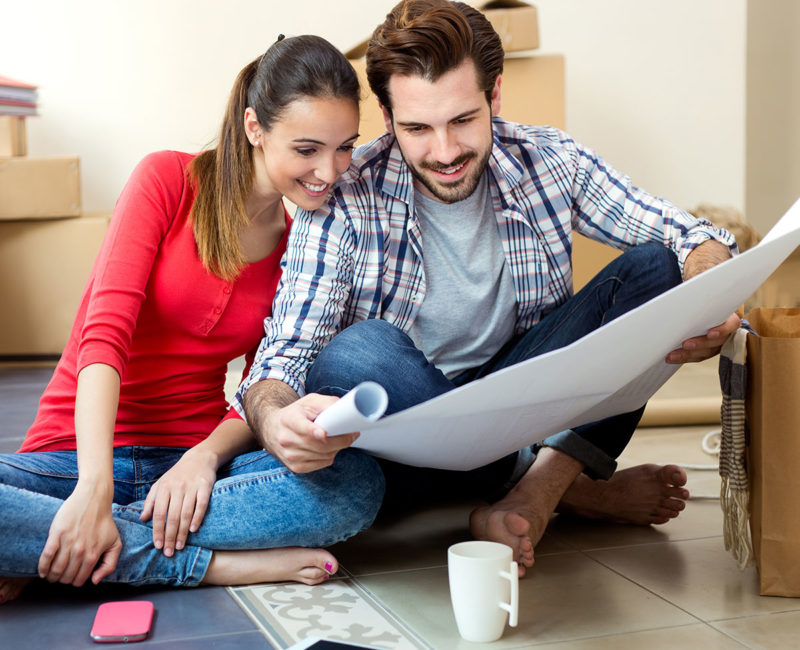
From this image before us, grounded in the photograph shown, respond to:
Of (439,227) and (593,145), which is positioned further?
(593,145)

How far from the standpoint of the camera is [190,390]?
1.33m

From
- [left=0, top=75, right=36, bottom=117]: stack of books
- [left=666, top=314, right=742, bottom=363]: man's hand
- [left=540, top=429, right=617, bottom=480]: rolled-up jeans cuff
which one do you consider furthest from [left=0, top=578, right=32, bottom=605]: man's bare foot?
[left=0, top=75, right=36, bottom=117]: stack of books

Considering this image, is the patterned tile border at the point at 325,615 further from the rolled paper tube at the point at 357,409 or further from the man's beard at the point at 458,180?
the man's beard at the point at 458,180

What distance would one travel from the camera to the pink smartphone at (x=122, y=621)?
3.32 ft

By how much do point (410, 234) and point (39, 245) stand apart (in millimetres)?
2000

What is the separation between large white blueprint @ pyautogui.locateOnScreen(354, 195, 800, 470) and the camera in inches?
34.8

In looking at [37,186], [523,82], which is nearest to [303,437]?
[523,82]

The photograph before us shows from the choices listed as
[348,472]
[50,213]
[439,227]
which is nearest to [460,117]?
[439,227]

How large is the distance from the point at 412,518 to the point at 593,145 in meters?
2.01

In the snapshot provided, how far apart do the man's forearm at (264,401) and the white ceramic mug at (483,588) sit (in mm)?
257

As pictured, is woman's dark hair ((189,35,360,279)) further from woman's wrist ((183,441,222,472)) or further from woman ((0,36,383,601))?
woman's wrist ((183,441,222,472))

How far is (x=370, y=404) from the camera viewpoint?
33.5 inches

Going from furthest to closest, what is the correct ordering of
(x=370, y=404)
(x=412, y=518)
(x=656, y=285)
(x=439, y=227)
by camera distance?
1. (x=412, y=518)
2. (x=439, y=227)
3. (x=656, y=285)
4. (x=370, y=404)

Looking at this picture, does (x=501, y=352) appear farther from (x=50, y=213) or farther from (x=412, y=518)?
(x=50, y=213)
